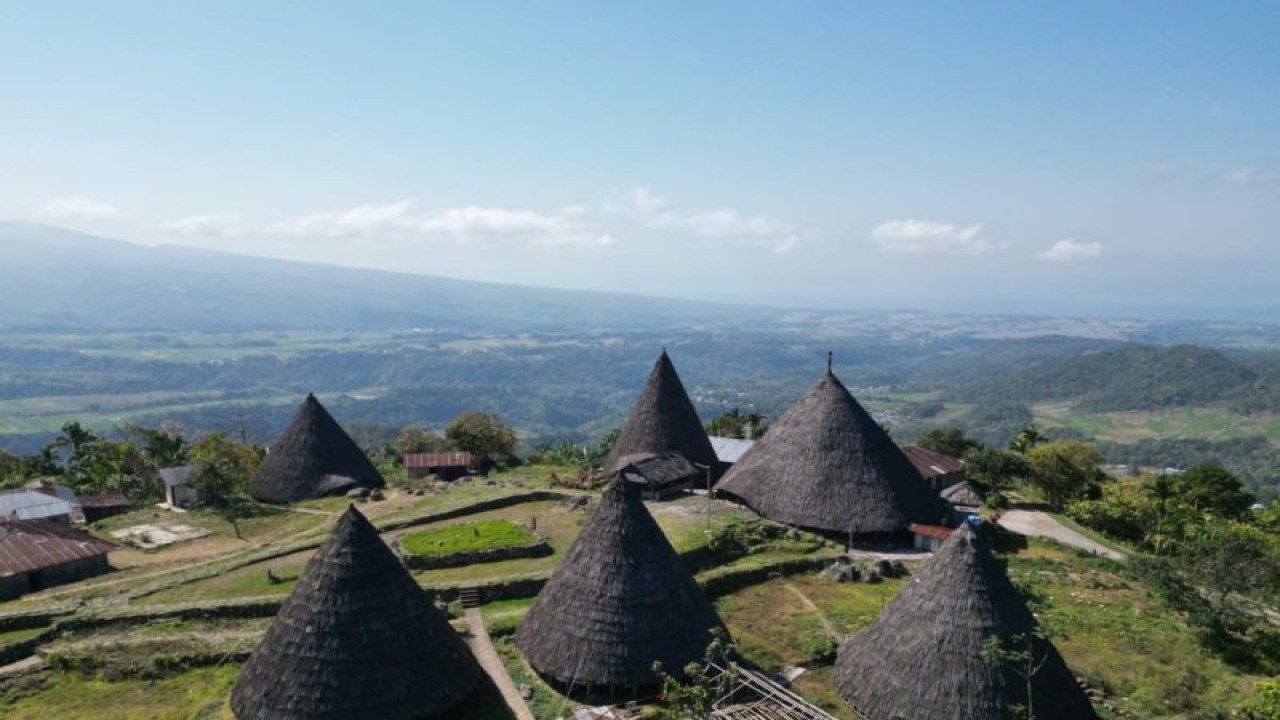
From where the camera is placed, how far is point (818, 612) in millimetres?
26094

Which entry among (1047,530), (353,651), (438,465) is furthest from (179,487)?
(1047,530)

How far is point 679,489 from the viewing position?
39094mm

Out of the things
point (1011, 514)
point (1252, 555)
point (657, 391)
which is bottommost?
point (1011, 514)

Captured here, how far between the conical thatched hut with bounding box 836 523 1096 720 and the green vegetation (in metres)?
15.7

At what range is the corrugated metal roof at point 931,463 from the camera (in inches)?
1815

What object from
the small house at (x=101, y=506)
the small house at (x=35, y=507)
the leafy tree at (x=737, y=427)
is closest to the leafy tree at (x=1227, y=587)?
the leafy tree at (x=737, y=427)

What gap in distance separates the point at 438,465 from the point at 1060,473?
42.6m

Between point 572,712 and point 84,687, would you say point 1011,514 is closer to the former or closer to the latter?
point 572,712

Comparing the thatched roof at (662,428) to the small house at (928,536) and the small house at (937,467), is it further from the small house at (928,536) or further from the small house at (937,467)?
the small house at (937,467)

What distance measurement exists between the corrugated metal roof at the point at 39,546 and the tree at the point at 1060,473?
178 ft

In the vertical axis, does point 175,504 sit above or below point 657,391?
below

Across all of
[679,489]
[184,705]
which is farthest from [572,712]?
[679,489]

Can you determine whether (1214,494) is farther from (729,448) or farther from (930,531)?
(729,448)

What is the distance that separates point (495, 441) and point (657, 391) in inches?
681
